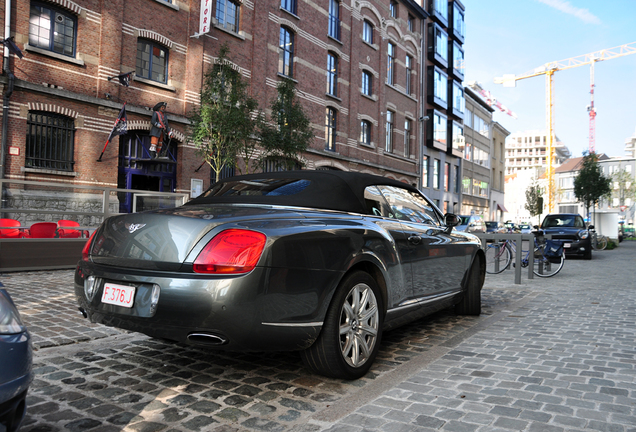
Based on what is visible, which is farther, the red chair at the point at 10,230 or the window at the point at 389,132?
the window at the point at 389,132

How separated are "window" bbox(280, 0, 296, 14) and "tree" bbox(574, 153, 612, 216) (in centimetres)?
2607

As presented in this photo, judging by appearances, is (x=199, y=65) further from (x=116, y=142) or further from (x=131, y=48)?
(x=116, y=142)

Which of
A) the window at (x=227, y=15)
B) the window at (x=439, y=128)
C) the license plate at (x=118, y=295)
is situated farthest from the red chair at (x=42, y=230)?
the window at (x=439, y=128)

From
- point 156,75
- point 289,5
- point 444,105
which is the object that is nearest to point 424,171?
point 444,105

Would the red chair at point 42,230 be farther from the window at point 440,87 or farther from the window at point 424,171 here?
the window at point 440,87

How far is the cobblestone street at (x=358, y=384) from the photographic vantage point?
2.78 metres

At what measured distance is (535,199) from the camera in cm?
6481

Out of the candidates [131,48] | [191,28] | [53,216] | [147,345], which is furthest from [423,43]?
[147,345]

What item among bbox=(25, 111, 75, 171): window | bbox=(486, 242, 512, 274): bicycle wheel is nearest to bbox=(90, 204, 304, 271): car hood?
bbox=(486, 242, 512, 274): bicycle wheel

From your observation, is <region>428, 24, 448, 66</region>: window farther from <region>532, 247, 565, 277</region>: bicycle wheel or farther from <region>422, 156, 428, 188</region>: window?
<region>532, 247, 565, 277</region>: bicycle wheel

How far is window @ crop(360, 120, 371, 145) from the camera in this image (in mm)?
28025

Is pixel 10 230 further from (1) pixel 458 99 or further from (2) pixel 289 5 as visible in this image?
(1) pixel 458 99

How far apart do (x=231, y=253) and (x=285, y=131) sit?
549 inches

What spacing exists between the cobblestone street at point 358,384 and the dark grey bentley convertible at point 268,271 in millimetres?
356
